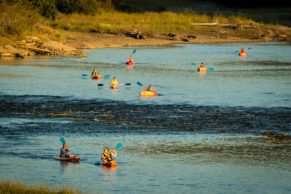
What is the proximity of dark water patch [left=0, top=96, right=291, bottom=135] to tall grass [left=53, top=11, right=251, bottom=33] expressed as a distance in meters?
36.4

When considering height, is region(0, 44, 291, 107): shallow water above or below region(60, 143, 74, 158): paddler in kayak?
above

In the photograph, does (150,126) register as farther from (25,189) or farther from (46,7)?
(46,7)

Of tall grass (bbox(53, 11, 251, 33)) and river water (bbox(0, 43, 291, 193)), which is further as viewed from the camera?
tall grass (bbox(53, 11, 251, 33))

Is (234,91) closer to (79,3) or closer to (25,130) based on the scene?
(25,130)

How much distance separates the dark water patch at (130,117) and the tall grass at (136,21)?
3644 centimetres

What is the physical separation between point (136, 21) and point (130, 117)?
48.9 metres

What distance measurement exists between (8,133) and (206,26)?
191 ft

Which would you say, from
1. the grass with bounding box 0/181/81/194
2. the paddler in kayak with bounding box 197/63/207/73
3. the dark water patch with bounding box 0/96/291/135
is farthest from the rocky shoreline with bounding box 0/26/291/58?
the grass with bounding box 0/181/81/194

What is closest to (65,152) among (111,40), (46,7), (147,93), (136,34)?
(147,93)

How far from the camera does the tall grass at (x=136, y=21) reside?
87.8 metres

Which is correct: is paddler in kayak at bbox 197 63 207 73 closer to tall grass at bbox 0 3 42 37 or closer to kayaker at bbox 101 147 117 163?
tall grass at bbox 0 3 42 37

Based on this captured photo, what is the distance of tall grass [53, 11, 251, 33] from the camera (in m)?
87.8

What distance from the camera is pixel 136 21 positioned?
308 feet

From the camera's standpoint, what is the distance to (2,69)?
2499 inches
